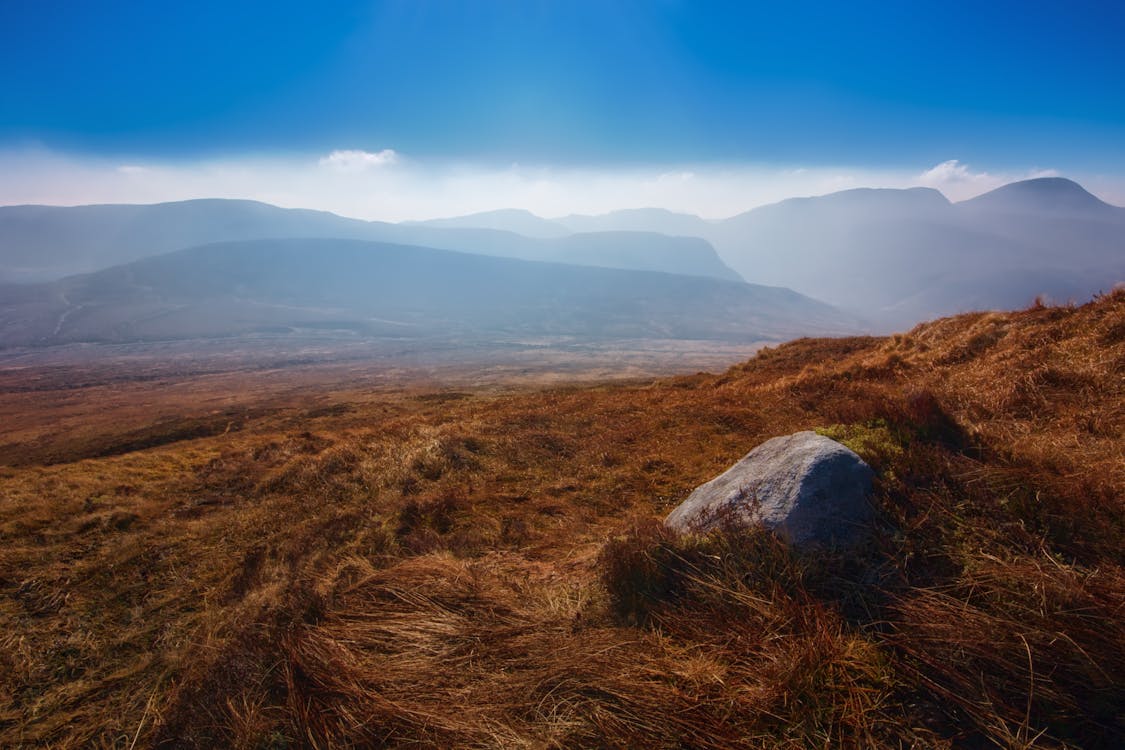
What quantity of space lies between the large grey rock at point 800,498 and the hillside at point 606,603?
10.3 inches

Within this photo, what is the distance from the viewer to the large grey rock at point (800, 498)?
177 inches

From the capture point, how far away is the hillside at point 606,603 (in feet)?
10.6

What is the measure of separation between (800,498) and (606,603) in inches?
87.9

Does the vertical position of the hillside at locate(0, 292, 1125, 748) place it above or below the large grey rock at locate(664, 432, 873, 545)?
below

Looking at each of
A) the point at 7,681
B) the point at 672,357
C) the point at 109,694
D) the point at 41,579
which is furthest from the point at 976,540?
the point at 672,357

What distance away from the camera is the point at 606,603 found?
4648mm

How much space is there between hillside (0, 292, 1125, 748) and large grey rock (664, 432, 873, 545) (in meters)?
0.26

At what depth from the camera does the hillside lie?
324 centimetres

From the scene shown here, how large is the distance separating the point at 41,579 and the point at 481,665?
7.58m

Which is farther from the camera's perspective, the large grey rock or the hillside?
the large grey rock

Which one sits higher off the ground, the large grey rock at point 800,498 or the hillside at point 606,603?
the large grey rock at point 800,498

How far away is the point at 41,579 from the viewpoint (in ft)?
22.5

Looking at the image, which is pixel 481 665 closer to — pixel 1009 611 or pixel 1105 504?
pixel 1009 611

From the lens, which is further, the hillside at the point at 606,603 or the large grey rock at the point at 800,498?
the large grey rock at the point at 800,498
